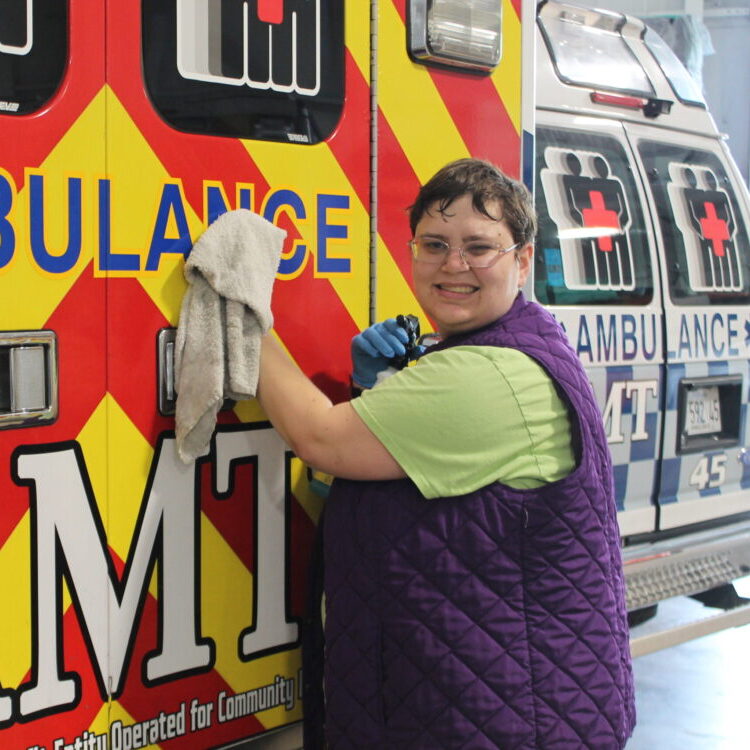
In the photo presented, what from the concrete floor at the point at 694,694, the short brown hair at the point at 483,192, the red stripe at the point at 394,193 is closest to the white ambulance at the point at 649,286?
the concrete floor at the point at 694,694

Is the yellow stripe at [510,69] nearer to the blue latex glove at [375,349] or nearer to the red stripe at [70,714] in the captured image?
the blue latex glove at [375,349]

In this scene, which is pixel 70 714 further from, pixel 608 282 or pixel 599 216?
pixel 599 216

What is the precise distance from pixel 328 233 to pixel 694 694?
3132mm

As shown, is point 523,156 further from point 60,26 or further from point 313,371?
point 60,26

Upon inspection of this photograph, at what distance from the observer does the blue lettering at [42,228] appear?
1727mm

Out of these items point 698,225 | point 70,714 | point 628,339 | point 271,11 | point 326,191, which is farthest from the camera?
point 698,225

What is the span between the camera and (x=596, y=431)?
6.44ft

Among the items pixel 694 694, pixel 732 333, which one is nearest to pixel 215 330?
pixel 732 333

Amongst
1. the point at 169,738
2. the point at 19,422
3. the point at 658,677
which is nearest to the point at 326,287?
the point at 19,422

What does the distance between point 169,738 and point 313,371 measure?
2.38ft

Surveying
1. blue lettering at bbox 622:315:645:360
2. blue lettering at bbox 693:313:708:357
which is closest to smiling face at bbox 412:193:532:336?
blue lettering at bbox 622:315:645:360

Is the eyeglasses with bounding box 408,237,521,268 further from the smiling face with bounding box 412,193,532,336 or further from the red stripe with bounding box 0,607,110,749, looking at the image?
the red stripe with bounding box 0,607,110,749

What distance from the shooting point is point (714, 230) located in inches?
172

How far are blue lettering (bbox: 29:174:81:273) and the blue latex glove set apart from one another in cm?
59
